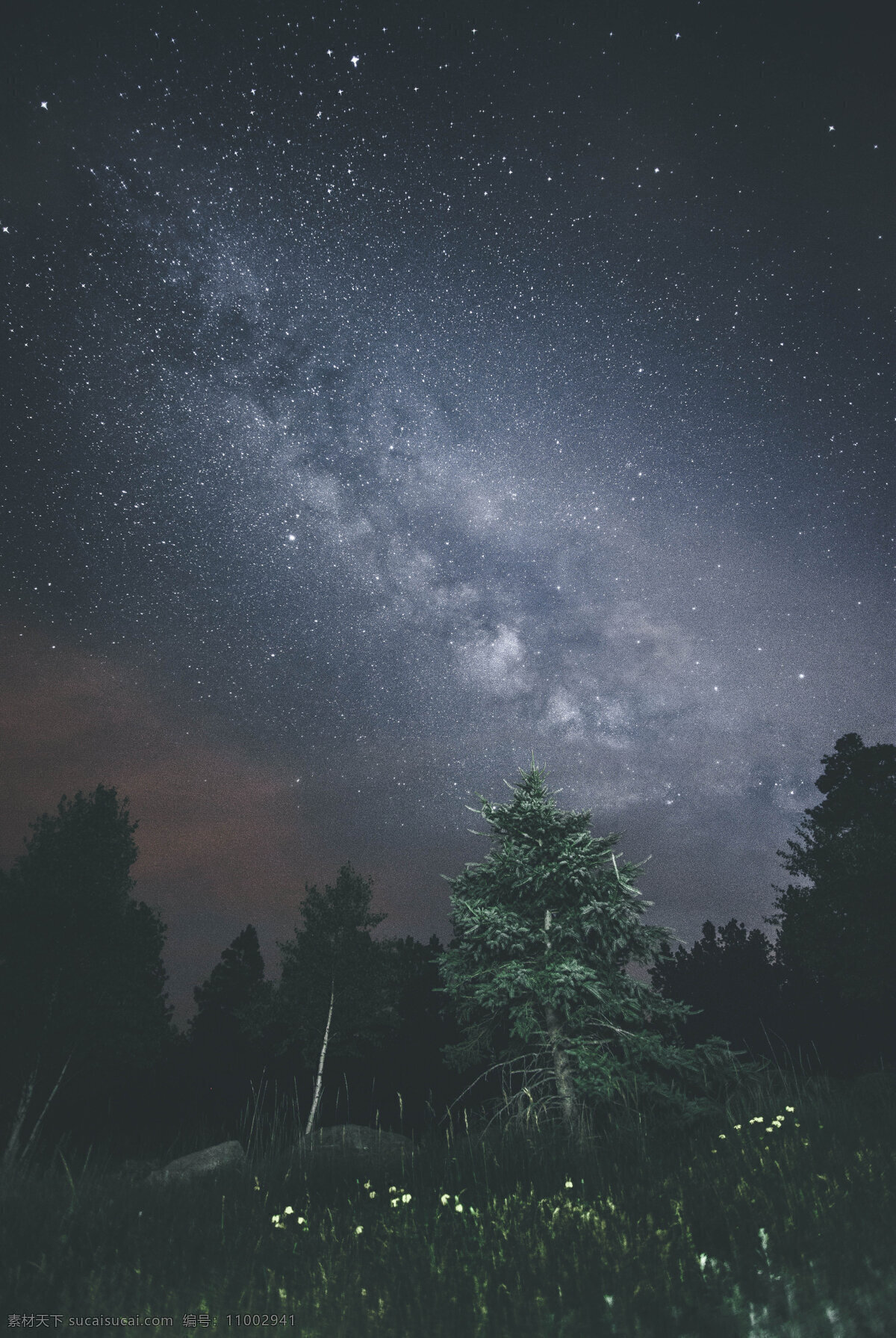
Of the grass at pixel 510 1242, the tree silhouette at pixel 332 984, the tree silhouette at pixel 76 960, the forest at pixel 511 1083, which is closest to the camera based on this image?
the grass at pixel 510 1242

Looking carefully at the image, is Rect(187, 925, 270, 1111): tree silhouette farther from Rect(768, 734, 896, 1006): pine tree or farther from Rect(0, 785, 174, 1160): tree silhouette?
Rect(768, 734, 896, 1006): pine tree

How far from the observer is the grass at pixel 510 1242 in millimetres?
3260

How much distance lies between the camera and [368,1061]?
35.9 metres

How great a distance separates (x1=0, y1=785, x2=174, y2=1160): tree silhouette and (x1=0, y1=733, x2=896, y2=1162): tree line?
6 cm

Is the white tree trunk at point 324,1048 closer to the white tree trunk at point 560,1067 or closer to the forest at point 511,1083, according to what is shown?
the forest at point 511,1083

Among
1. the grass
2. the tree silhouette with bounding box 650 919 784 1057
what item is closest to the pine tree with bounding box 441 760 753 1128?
the grass

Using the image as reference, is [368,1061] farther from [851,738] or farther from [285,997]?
[851,738]

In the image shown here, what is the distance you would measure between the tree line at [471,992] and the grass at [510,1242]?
1057 mm

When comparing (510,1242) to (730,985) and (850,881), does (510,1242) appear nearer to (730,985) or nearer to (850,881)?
(850,881)

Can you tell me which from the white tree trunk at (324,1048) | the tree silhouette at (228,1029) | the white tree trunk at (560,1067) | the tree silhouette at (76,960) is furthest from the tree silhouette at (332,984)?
the white tree trunk at (560,1067)

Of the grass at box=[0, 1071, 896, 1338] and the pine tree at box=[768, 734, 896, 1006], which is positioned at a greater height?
the pine tree at box=[768, 734, 896, 1006]

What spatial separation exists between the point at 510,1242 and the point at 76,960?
64.3 ft

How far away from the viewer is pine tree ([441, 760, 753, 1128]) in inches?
396

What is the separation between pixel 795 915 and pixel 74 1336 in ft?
83.8
